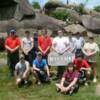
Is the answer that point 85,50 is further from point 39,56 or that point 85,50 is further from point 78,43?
point 39,56

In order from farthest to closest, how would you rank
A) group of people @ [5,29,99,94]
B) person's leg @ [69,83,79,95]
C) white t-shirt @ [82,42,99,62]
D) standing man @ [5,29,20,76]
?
1. standing man @ [5,29,20,76]
2. white t-shirt @ [82,42,99,62]
3. group of people @ [5,29,99,94]
4. person's leg @ [69,83,79,95]

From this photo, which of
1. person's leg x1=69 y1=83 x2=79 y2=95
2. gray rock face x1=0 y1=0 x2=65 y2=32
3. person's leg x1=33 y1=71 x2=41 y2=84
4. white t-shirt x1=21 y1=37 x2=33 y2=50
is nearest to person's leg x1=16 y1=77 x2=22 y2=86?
person's leg x1=33 y1=71 x2=41 y2=84

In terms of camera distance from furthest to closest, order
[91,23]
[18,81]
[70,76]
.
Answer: [91,23] → [18,81] → [70,76]

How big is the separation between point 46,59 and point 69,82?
7.48 ft

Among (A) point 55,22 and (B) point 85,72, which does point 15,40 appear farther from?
(A) point 55,22

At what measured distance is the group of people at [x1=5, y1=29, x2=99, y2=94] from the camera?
15.0 m

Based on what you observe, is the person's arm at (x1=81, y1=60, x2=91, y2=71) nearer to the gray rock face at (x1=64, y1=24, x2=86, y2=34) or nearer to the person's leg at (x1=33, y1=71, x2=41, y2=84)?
the person's leg at (x1=33, y1=71, x2=41, y2=84)

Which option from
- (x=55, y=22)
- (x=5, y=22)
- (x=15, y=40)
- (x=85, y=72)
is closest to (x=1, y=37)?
(x=5, y=22)

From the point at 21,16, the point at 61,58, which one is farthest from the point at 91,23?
the point at 61,58

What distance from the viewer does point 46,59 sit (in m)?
16.9

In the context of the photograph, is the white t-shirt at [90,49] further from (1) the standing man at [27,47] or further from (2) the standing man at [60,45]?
(1) the standing man at [27,47]

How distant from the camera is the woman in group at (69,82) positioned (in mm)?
14656

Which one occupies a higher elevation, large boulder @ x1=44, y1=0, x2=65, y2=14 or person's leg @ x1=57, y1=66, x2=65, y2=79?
person's leg @ x1=57, y1=66, x2=65, y2=79

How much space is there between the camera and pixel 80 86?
51.7ft
